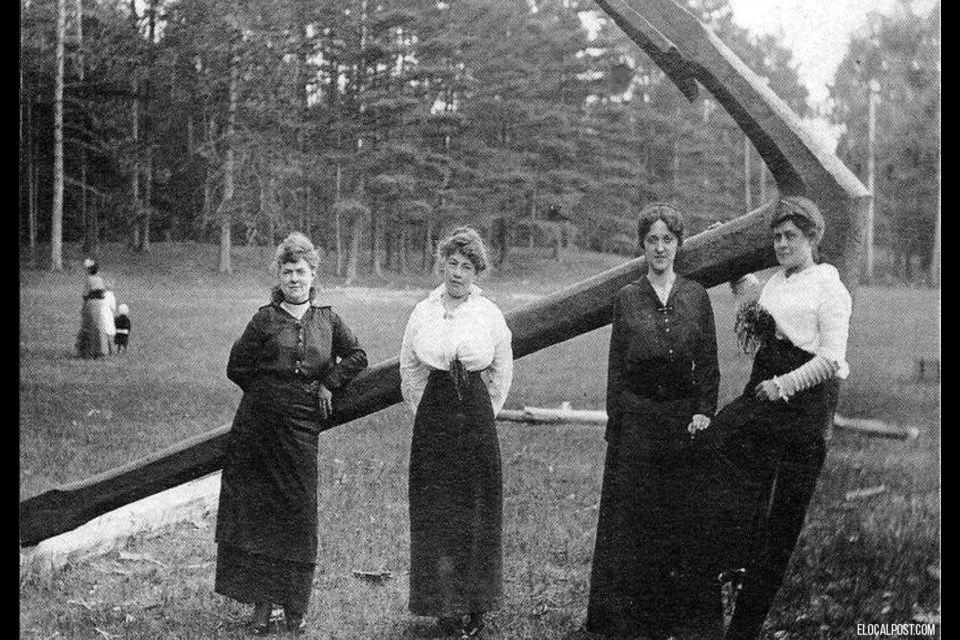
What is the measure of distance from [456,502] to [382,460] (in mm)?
465

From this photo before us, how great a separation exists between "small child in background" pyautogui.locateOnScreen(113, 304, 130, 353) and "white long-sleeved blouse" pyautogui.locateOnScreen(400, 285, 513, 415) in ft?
3.83

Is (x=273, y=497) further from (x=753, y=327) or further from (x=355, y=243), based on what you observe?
(x=753, y=327)

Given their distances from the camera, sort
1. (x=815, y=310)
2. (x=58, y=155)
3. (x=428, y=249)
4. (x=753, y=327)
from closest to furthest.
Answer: (x=815, y=310) < (x=753, y=327) < (x=428, y=249) < (x=58, y=155)

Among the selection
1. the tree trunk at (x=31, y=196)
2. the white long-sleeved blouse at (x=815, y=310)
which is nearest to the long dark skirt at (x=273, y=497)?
the tree trunk at (x=31, y=196)

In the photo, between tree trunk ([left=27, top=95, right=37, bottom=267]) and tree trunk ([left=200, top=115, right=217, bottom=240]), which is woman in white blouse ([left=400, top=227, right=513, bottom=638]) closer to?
tree trunk ([left=200, top=115, right=217, bottom=240])

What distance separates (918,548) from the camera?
9.55ft

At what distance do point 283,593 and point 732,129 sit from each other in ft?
6.96

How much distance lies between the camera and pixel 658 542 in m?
2.82

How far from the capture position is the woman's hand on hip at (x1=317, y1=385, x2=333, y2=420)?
3029 millimetres

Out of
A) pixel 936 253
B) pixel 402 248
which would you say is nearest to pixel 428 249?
pixel 402 248

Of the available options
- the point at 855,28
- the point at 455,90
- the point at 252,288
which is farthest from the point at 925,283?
the point at 252,288

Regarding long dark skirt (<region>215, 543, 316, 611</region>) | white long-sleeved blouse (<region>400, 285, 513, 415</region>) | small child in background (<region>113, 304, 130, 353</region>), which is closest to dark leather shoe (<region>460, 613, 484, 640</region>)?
long dark skirt (<region>215, 543, 316, 611</region>)

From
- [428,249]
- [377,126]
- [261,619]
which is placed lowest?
[261,619]
